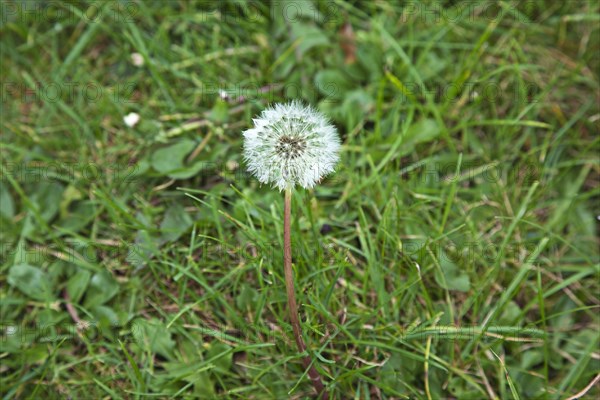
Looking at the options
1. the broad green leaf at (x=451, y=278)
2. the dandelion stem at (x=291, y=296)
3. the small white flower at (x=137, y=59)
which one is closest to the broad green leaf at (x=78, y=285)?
the dandelion stem at (x=291, y=296)

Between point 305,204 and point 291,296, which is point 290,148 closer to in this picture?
point 291,296

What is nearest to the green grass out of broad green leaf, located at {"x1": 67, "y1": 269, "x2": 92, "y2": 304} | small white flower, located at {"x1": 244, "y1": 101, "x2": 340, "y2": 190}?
broad green leaf, located at {"x1": 67, "y1": 269, "x2": 92, "y2": 304}

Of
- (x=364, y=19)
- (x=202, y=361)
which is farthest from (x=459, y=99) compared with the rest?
(x=202, y=361)

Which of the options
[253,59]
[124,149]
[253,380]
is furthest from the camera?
[253,59]

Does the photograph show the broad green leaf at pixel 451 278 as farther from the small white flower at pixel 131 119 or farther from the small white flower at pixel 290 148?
the small white flower at pixel 131 119

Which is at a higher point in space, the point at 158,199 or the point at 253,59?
the point at 253,59

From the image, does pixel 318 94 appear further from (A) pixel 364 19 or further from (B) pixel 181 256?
(B) pixel 181 256
